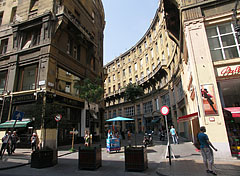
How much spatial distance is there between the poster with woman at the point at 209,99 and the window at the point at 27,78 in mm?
15949

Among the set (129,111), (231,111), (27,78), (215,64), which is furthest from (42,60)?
(129,111)

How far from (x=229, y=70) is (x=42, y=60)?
16732 millimetres

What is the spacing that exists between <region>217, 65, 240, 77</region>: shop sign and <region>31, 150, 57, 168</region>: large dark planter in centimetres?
1186

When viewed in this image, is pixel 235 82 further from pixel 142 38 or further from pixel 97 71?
pixel 142 38

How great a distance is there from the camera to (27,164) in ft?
28.6

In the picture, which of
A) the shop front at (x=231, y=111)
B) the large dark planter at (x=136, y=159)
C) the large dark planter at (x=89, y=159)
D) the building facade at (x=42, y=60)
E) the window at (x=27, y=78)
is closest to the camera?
the large dark planter at (x=136, y=159)

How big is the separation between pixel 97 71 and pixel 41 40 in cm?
1087

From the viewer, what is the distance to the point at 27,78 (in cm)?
1669

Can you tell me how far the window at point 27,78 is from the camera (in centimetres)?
1620

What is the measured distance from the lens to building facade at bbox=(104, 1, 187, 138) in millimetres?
23206

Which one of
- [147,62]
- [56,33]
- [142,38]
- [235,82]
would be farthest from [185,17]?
[142,38]

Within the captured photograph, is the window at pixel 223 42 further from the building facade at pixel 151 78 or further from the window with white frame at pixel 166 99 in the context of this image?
the window with white frame at pixel 166 99

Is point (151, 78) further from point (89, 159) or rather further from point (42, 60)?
point (89, 159)

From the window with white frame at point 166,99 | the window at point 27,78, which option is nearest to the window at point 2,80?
the window at point 27,78
